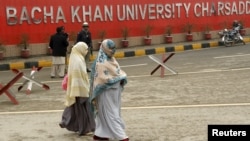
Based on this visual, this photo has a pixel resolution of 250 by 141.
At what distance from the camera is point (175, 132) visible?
6645 millimetres

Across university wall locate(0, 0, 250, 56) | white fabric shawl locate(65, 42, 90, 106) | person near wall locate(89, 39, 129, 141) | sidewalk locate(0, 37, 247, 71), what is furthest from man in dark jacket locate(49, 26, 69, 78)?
person near wall locate(89, 39, 129, 141)

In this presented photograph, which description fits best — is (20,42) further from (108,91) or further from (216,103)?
(108,91)

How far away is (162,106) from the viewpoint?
335 inches

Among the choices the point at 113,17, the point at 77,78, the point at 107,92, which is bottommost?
Answer: the point at 107,92

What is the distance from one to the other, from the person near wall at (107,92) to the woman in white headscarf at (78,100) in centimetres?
66

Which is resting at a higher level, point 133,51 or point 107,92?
point 107,92

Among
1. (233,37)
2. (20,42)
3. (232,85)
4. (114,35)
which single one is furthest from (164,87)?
(233,37)

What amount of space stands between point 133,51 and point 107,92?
44.7ft

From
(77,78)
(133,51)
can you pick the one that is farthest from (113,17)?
(77,78)

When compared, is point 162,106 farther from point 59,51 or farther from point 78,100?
point 59,51

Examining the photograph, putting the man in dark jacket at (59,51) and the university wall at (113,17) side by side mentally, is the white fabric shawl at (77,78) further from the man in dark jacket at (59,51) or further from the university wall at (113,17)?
A: the university wall at (113,17)

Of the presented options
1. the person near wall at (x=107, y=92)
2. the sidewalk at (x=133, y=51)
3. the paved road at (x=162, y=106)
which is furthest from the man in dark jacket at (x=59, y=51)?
the person near wall at (x=107, y=92)

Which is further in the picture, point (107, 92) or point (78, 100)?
point (78, 100)

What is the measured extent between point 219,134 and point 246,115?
3285 mm
